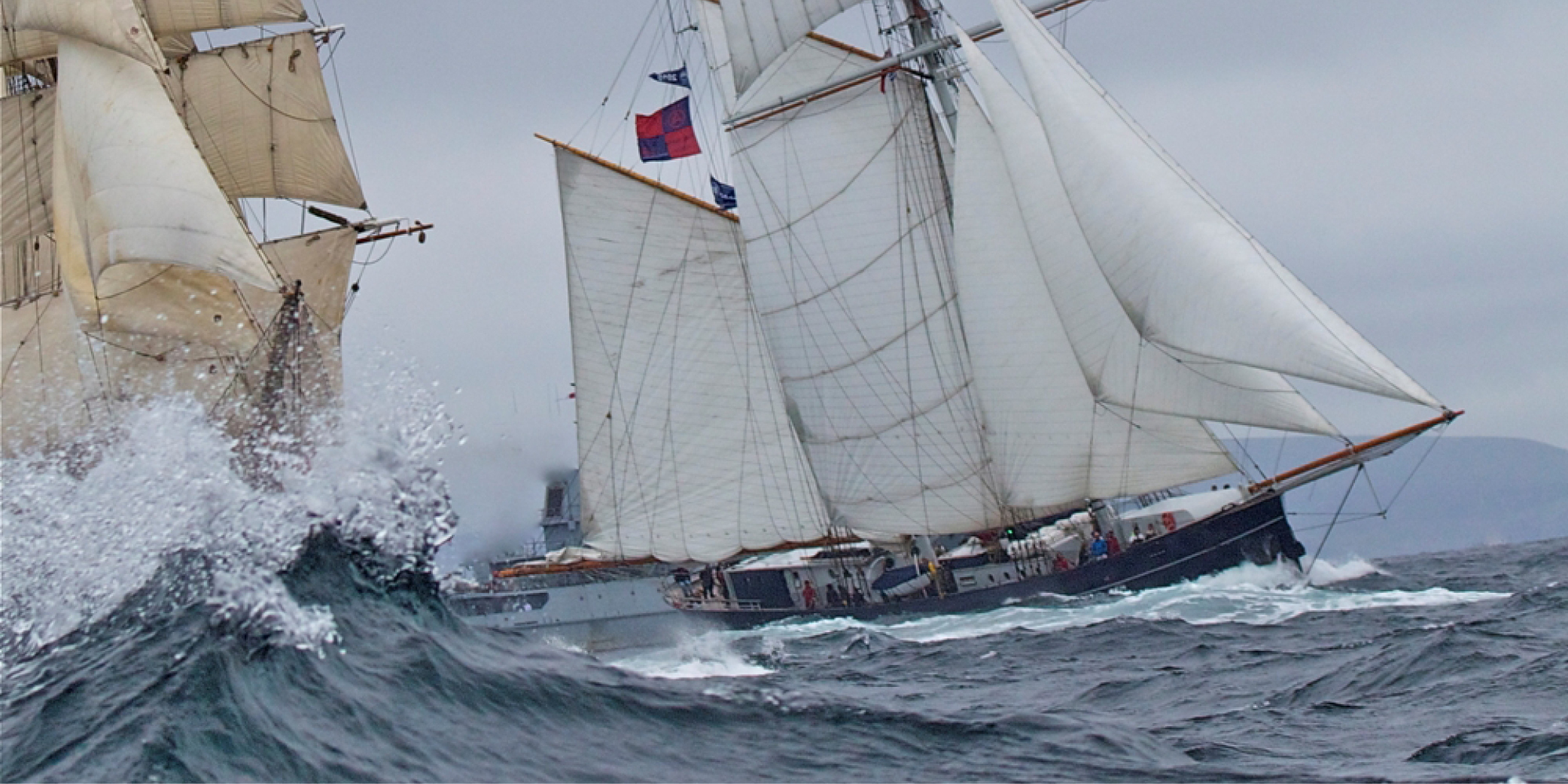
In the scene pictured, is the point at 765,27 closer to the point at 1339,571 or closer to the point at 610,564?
the point at 610,564

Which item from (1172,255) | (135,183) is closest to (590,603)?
(135,183)

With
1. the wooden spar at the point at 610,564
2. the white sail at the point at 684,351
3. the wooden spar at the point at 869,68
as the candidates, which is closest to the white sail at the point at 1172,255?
the wooden spar at the point at 869,68

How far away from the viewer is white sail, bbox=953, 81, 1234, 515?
41.6 metres

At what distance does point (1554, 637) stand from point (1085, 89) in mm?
17374

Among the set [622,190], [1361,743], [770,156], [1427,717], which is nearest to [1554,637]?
[1427,717]

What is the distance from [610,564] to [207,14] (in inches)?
812

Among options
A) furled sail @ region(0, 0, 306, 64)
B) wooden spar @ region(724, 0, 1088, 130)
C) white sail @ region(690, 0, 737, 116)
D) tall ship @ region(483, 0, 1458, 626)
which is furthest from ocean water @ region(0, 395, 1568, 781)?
white sail @ region(690, 0, 737, 116)

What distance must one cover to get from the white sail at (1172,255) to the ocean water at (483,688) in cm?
531

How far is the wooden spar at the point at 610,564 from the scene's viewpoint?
50.1 meters

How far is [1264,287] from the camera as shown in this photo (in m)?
30.6

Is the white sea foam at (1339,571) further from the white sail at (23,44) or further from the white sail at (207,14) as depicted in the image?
the white sail at (23,44)

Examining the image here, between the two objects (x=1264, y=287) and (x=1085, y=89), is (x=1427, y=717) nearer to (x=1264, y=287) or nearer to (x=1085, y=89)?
(x=1264, y=287)

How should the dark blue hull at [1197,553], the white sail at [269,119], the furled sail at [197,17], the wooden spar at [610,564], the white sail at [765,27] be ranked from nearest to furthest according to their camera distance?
1. the furled sail at [197,17]
2. the dark blue hull at [1197,553]
3. the white sail at [765,27]
4. the white sail at [269,119]
5. the wooden spar at [610,564]

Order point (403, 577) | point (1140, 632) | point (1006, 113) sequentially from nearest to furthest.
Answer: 1. point (403, 577)
2. point (1140, 632)
3. point (1006, 113)
